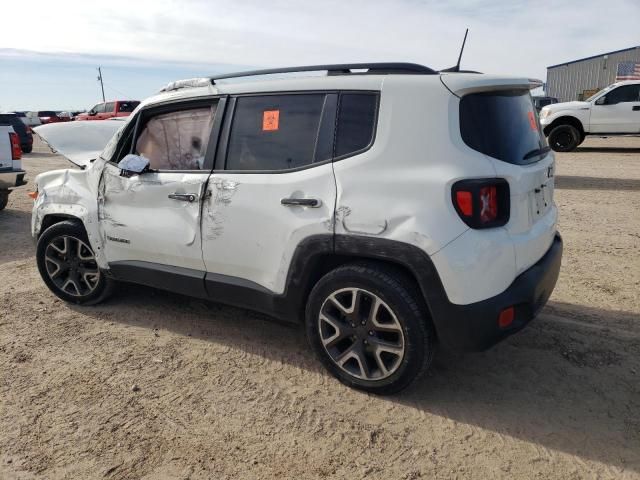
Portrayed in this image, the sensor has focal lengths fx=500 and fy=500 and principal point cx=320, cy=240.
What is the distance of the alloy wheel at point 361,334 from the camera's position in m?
2.76

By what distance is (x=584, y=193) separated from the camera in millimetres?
8555

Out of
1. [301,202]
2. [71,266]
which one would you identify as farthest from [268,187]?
[71,266]

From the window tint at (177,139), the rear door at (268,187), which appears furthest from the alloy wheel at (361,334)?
the window tint at (177,139)

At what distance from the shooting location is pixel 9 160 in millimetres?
7617

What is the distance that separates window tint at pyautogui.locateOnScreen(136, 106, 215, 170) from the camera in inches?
135

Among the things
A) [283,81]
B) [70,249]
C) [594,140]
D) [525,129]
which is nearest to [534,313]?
[525,129]

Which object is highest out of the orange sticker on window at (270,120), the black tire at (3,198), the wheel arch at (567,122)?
the orange sticker on window at (270,120)

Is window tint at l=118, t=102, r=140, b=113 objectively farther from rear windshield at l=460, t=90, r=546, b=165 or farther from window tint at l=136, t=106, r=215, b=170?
rear windshield at l=460, t=90, r=546, b=165

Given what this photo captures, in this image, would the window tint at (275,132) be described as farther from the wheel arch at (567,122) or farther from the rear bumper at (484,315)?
the wheel arch at (567,122)

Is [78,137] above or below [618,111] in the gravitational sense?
above

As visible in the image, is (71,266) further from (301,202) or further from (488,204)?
(488,204)

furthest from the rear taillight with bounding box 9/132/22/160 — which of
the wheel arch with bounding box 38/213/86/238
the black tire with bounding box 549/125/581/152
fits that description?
the black tire with bounding box 549/125/581/152

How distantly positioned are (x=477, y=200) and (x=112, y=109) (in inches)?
988

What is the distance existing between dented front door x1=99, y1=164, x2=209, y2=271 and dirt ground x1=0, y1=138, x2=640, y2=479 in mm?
610
